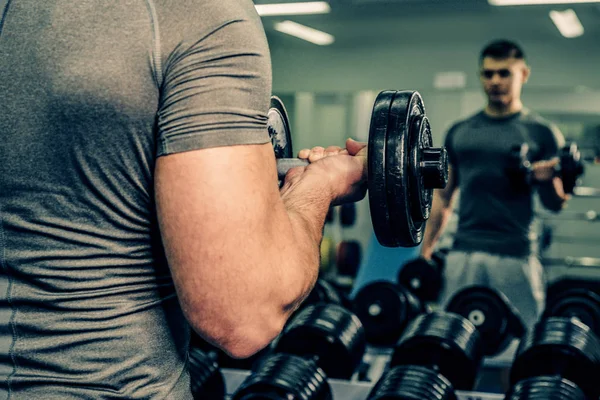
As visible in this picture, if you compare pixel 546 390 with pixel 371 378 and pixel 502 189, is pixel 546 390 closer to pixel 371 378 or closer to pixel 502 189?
pixel 371 378

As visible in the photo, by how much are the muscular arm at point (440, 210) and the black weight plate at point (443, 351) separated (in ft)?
3.03

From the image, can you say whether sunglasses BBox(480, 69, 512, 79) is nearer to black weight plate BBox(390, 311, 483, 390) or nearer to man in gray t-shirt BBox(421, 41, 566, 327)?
man in gray t-shirt BBox(421, 41, 566, 327)

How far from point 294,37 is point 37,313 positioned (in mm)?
5580

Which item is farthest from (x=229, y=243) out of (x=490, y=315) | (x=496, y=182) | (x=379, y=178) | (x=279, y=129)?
(x=496, y=182)

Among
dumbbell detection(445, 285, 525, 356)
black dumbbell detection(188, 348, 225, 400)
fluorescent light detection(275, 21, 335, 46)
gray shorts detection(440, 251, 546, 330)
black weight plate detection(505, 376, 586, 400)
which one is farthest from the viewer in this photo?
fluorescent light detection(275, 21, 335, 46)

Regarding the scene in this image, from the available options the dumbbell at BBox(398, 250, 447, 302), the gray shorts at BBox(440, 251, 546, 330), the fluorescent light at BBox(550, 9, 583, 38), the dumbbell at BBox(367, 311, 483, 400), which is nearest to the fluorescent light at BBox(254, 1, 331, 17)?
the fluorescent light at BBox(550, 9, 583, 38)

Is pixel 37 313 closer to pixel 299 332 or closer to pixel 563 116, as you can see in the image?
pixel 299 332

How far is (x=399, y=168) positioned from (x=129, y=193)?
0.32 meters

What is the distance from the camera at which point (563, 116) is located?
17.9 feet

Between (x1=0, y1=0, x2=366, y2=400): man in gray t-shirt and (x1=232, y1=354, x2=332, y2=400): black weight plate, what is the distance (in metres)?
0.78

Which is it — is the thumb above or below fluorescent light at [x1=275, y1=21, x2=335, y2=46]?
below

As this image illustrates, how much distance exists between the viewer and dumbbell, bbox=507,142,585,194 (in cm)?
226

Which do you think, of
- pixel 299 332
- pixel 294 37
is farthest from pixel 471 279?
pixel 294 37

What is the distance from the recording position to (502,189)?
236 cm
